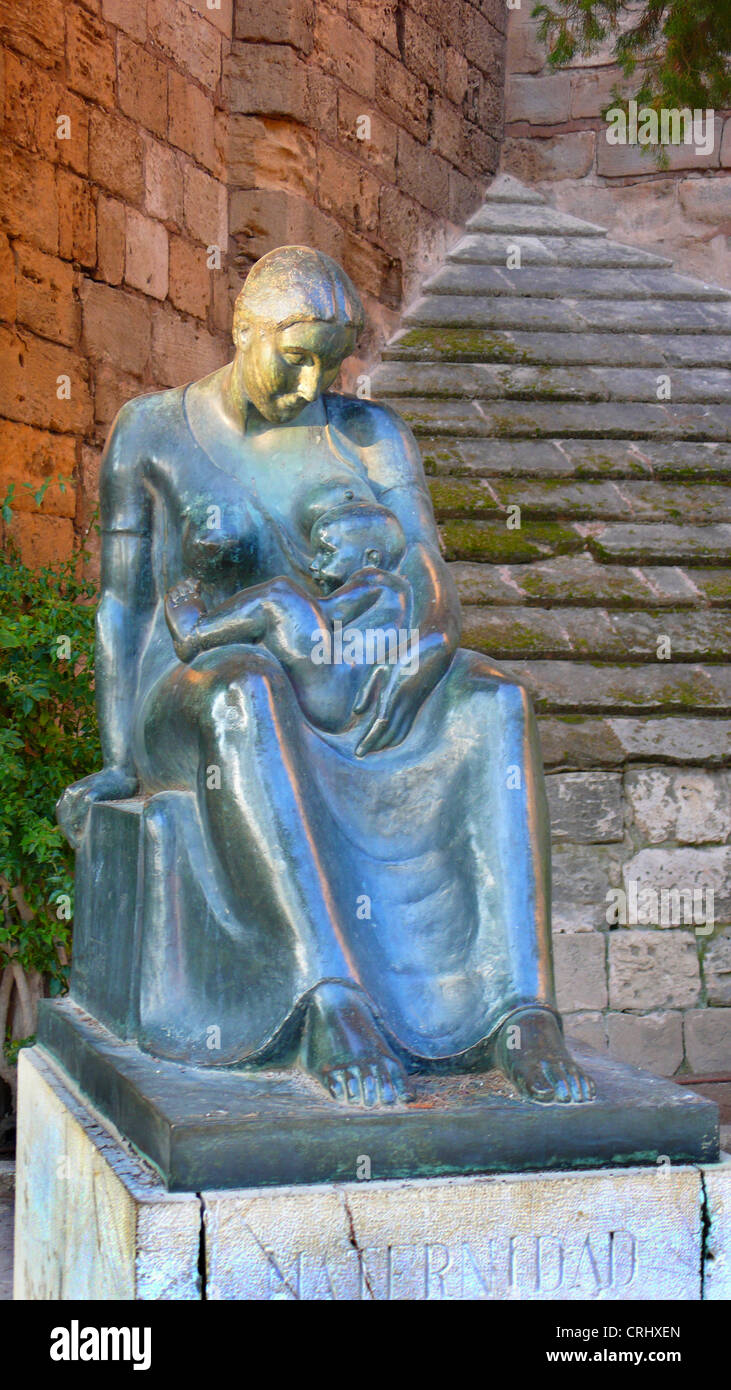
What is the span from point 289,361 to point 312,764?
0.68 m

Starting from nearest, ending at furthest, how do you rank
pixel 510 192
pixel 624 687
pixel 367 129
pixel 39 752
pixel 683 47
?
pixel 39 752 → pixel 624 687 → pixel 683 47 → pixel 367 129 → pixel 510 192

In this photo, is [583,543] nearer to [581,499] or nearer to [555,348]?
[581,499]

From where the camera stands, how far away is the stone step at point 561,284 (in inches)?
328

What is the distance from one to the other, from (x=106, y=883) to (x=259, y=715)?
1.88 ft

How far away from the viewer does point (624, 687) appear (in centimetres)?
570

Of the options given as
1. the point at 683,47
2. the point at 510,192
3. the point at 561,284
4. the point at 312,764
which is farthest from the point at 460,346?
the point at 312,764

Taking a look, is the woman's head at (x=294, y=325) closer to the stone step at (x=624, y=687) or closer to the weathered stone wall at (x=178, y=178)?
the weathered stone wall at (x=178, y=178)

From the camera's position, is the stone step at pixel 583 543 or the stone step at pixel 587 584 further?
the stone step at pixel 583 543

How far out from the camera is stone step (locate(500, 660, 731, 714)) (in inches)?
219

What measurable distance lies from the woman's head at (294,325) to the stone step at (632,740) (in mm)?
2889

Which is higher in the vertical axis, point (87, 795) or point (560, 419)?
point (560, 419)

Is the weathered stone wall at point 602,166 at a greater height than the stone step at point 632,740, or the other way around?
the weathered stone wall at point 602,166

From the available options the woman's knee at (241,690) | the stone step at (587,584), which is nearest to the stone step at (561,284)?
the stone step at (587,584)

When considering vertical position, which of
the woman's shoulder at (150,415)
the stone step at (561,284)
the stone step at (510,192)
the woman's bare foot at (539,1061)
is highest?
the stone step at (510,192)
